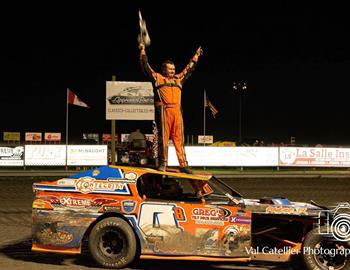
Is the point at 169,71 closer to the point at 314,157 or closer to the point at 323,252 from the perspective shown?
the point at 323,252

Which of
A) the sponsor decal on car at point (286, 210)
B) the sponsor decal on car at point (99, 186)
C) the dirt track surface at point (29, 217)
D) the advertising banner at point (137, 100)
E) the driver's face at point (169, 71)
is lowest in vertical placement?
the dirt track surface at point (29, 217)

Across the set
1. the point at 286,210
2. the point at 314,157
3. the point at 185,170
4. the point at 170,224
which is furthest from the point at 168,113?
the point at 314,157

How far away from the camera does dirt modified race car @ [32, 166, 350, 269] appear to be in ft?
23.3

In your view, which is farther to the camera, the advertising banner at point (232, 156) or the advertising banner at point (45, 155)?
the advertising banner at point (232, 156)

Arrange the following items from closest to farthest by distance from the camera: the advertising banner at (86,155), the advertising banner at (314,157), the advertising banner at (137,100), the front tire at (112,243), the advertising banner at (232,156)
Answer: the front tire at (112,243) < the advertising banner at (137,100) < the advertising banner at (86,155) < the advertising banner at (232,156) < the advertising banner at (314,157)

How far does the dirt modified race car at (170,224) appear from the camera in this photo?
7113 millimetres

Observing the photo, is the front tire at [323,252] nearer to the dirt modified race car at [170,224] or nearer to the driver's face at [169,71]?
the dirt modified race car at [170,224]

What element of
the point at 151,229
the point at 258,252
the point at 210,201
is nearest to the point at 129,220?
the point at 151,229

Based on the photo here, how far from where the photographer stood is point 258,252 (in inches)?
289

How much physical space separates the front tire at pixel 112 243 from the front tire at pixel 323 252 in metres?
2.17

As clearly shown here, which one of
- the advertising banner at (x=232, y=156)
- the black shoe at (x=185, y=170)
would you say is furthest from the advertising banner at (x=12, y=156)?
the black shoe at (x=185, y=170)

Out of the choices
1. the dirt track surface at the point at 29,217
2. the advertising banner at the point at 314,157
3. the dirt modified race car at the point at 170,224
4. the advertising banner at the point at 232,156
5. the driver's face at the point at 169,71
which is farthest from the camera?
the advertising banner at the point at 314,157

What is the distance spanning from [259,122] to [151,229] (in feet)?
211

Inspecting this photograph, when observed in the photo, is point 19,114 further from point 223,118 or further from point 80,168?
point 80,168
